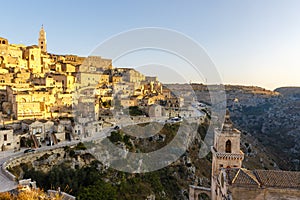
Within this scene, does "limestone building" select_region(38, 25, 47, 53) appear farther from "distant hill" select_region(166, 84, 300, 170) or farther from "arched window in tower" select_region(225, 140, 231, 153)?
"arched window in tower" select_region(225, 140, 231, 153)

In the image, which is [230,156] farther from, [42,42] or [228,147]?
[42,42]

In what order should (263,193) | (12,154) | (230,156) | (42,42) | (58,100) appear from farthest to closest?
1. (42,42)
2. (58,100)
3. (12,154)
4. (230,156)
5. (263,193)

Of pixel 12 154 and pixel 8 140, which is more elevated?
pixel 8 140

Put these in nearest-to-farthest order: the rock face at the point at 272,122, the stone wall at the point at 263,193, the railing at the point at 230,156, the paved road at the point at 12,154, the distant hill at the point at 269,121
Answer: the stone wall at the point at 263,193 → the paved road at the point at 12,154 → the railing at the point at 230,156 → the distant hill at the point at 269,121 → the rock face at the point at 272,122

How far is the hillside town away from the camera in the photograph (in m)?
27.4

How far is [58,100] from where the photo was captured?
3569 cm

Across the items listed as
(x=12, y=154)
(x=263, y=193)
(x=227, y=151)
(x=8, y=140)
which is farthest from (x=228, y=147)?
(x=8, y=140)

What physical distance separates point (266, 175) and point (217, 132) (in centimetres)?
467

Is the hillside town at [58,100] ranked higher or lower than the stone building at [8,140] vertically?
higher

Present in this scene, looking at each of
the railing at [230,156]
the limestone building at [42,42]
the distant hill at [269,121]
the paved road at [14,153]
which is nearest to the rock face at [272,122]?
the distant hill at [269,121]

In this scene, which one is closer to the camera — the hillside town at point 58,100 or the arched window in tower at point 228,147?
the arched window in tower at point 228,147

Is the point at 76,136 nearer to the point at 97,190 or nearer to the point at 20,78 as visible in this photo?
the point at 97,190

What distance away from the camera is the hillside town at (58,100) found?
2740 centimetres

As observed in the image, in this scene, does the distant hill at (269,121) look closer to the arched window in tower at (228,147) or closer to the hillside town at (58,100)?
the hillside town at (58,100)
